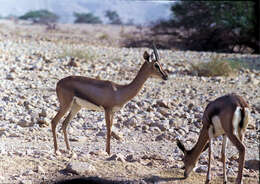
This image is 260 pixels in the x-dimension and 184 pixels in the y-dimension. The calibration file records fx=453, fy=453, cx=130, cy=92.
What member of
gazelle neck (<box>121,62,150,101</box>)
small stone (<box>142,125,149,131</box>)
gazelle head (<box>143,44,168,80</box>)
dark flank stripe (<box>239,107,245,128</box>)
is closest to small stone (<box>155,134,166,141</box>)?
small stone (<box>142,125,149,131</box>)

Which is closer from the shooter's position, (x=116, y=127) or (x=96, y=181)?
(x=96, y=181)

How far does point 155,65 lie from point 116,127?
5.60 ft

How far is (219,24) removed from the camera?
25000 millimetres

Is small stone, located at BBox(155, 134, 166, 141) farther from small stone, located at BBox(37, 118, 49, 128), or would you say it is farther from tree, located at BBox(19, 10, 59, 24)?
tree, located at BBox(19, 10, 59, 24)

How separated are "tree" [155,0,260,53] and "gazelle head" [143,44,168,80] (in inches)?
688

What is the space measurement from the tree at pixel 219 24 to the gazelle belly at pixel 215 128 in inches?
750

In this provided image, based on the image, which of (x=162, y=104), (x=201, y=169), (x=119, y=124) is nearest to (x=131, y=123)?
(x=119, y=124)

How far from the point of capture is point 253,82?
1251 cm

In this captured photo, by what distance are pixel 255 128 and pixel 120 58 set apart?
8.48 m

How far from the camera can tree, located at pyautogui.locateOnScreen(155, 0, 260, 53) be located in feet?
78.9

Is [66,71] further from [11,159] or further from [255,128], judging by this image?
[11,159]

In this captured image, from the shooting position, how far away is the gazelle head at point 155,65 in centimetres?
672

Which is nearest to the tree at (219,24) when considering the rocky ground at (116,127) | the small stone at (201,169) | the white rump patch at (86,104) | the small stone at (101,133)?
the rocky ground at (116,127)

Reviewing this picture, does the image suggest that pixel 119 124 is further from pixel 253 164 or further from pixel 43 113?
pixel 253 164
